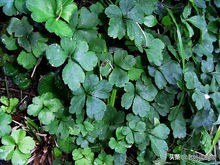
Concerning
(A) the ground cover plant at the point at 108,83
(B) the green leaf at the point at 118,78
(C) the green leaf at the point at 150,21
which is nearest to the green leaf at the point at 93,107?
(A) the ground cover plant at the point at 108,83

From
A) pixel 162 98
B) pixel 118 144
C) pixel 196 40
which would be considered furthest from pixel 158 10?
pixel 118 144

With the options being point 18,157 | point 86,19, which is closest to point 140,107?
point 86,19

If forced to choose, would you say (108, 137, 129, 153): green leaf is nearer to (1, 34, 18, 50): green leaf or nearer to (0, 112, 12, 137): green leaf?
(0, 112, 12, 137): green leaf

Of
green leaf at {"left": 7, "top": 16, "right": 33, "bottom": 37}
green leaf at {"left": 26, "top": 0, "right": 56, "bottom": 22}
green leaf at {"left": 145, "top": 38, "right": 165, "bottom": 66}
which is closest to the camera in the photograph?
green leaf at {"left": 26, "top": 0, "right": 56, "bottom": 22}

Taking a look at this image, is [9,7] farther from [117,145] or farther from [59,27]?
[117,145]

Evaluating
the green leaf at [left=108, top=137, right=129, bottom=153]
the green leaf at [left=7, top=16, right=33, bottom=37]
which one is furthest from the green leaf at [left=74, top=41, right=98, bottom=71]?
the green leaf at [left=108, top=137, right=129, bottom=153]

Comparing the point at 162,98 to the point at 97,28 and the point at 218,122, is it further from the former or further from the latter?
the point at 97,28
